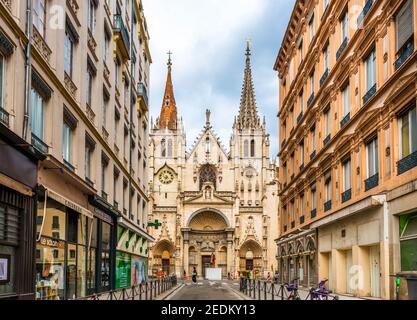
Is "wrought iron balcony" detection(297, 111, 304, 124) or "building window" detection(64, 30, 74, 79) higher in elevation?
"wrought iron balcony" detection(297, 111, 304, 124)

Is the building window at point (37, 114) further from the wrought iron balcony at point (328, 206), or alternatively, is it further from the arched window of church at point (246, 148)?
the arched window of church at point (246, 148)

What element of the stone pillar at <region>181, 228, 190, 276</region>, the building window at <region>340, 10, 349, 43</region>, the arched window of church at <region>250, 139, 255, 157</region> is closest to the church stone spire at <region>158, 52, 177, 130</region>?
the arched window of church at <region>250, 139, 255, 157</region>

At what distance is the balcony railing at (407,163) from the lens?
16.3 meters

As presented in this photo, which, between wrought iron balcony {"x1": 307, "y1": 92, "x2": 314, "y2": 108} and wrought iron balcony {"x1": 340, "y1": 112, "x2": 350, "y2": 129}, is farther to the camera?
wrought iron balcony {"x1": 307, "y1": 92, "x2": 314, "y2": 108}

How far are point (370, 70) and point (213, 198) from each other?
74.6 metres

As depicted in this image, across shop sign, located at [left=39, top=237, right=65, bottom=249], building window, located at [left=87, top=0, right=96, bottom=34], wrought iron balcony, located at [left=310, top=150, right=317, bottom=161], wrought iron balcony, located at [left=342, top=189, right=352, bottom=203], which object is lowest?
shop sign, located at [left=39, top=237, right=65, bottom=249]

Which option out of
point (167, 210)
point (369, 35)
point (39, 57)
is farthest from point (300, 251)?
point (167, 210)

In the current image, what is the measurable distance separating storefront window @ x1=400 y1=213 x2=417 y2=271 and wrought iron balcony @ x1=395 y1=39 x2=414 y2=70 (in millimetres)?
4500

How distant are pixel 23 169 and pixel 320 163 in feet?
61.2

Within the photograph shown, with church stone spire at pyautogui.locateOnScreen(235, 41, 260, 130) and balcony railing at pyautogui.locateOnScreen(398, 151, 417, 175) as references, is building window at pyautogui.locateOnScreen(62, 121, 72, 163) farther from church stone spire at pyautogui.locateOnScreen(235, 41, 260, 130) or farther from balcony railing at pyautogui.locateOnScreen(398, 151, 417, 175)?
church stone spire at pyautogui.locateOnScreen(235, 41, 260, 130)

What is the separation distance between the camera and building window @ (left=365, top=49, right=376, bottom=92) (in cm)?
2078

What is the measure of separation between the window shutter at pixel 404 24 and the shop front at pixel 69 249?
11.0 meters
